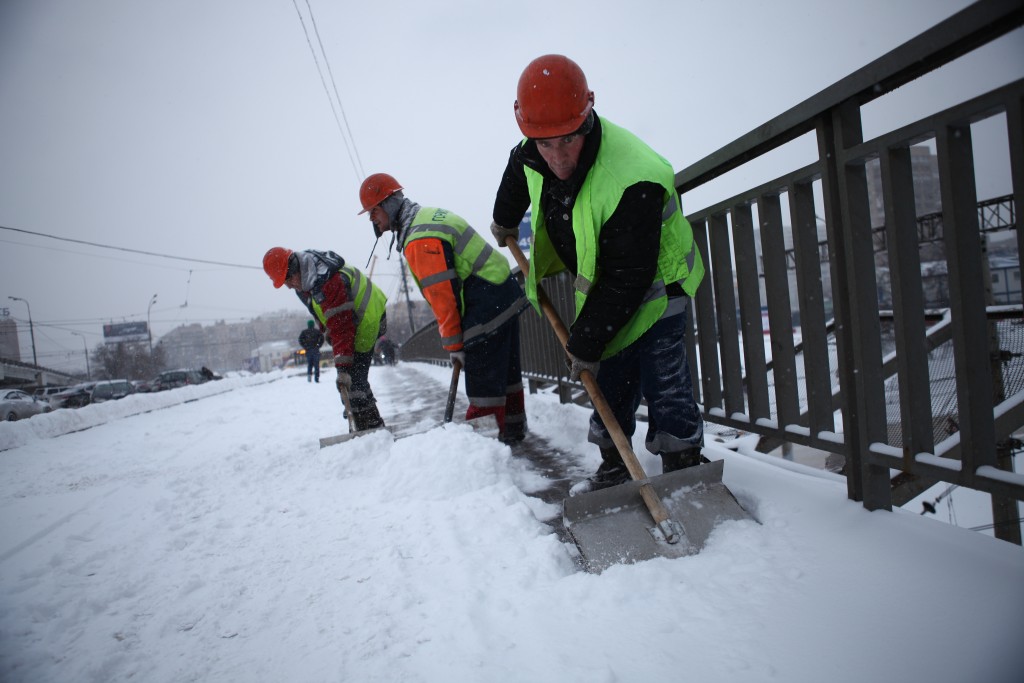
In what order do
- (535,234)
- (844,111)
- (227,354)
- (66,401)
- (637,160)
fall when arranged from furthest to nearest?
(227,354)
(66,401)
(535,234)
(637,160)
(844,111)

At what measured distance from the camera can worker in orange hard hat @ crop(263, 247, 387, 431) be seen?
4160mm

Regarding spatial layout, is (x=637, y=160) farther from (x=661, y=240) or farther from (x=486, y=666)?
(x=486, y=666)

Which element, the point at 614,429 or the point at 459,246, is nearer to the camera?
the point at 614,429

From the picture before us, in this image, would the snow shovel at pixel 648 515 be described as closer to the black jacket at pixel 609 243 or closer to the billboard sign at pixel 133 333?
the black jacket at pixel 609 243

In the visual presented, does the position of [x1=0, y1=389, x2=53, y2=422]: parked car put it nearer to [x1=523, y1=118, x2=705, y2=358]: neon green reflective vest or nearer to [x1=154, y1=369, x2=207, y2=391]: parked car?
[x1=523, y1=118, x2=705, y2=358]: neon green reflective vest

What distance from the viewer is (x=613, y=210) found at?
176 cm

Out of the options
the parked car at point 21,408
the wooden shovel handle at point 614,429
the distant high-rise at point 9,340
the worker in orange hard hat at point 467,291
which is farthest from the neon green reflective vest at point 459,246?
the parked car at point 21,408

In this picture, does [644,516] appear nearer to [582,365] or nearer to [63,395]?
[582,365]

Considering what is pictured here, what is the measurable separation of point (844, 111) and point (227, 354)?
94029 millimetres

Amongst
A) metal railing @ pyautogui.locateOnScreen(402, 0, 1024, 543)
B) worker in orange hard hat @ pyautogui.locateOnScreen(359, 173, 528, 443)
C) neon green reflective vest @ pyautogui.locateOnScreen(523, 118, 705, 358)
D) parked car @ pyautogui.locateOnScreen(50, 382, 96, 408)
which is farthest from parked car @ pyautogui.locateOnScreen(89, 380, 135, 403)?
metal railing @ pyautogui.locateOnScreen(402, 0, 1024, 543)

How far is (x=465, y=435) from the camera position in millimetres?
2684

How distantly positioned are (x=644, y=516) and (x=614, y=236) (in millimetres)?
992

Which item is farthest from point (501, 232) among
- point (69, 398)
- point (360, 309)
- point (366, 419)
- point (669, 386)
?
point (69, 398)

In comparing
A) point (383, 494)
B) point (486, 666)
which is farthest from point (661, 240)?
point (383, 494)
